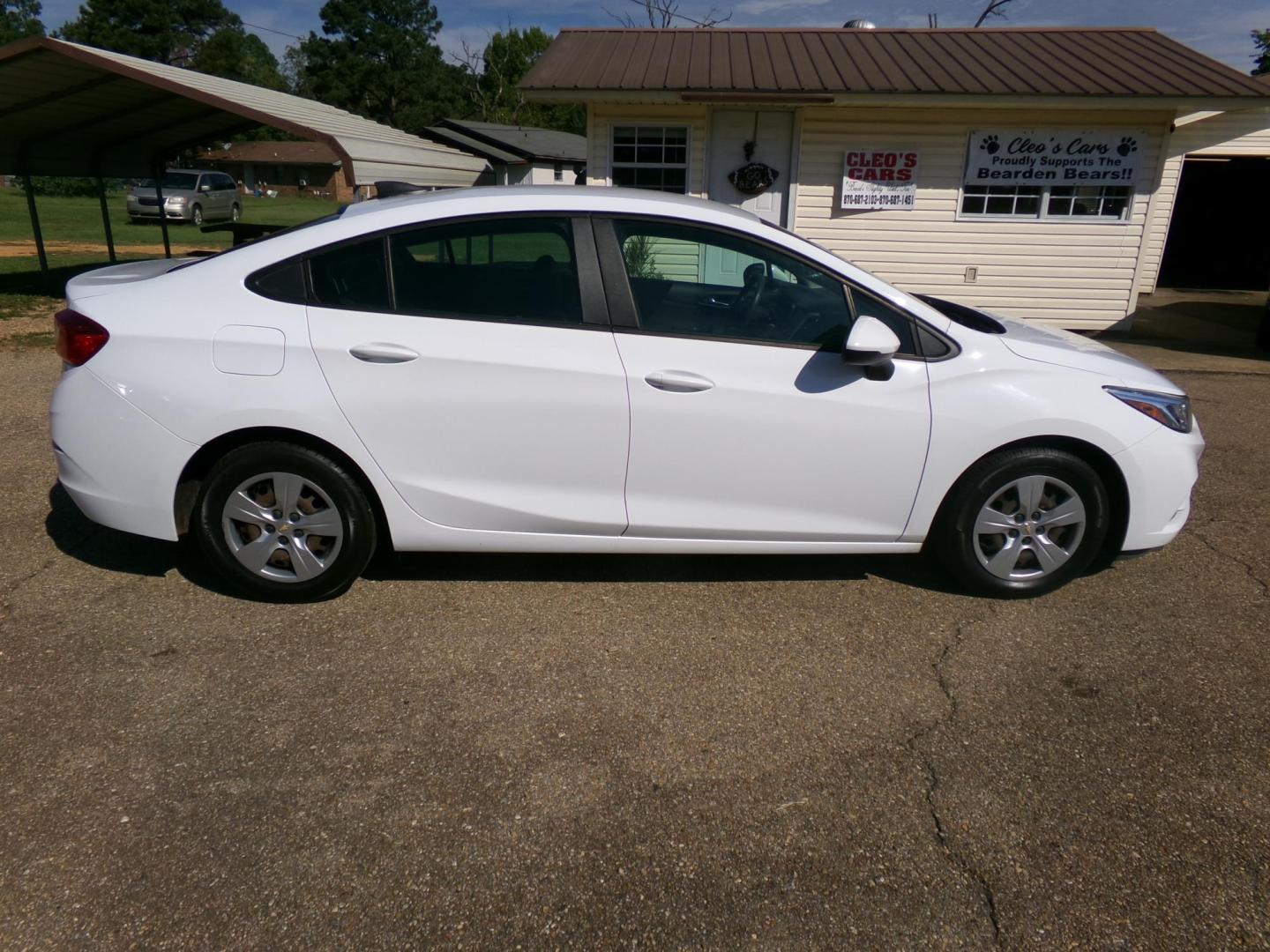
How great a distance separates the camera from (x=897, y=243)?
12.0m

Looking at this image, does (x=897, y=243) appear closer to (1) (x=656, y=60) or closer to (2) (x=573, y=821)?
(1) (x=656, y=60)

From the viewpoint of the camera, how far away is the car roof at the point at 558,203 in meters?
3.77

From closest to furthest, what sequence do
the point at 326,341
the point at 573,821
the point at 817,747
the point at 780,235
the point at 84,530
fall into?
the point at 573,821 < the point at 817,747 < the point at 326,341 < the point at 780,235 < the point at 84,530

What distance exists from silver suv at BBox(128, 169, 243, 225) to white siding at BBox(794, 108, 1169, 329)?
21.5 m

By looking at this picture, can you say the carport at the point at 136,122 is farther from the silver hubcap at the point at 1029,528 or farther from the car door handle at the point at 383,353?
the silver hubcap at the point at 1029,528

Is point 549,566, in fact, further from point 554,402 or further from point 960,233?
point 960,233

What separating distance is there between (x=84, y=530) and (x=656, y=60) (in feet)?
31.2

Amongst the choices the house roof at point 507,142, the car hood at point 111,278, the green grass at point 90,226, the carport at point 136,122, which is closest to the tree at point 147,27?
the green grass at point 90,226

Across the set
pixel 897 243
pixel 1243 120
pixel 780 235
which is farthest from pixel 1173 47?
pixel 780 235

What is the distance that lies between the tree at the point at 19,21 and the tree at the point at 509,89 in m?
27.0

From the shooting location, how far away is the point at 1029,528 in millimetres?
4004

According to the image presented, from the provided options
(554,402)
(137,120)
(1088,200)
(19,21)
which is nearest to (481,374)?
(554,402)

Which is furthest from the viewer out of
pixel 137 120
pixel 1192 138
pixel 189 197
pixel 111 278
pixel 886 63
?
pixel 189 197

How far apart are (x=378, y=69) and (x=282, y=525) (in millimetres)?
75698
